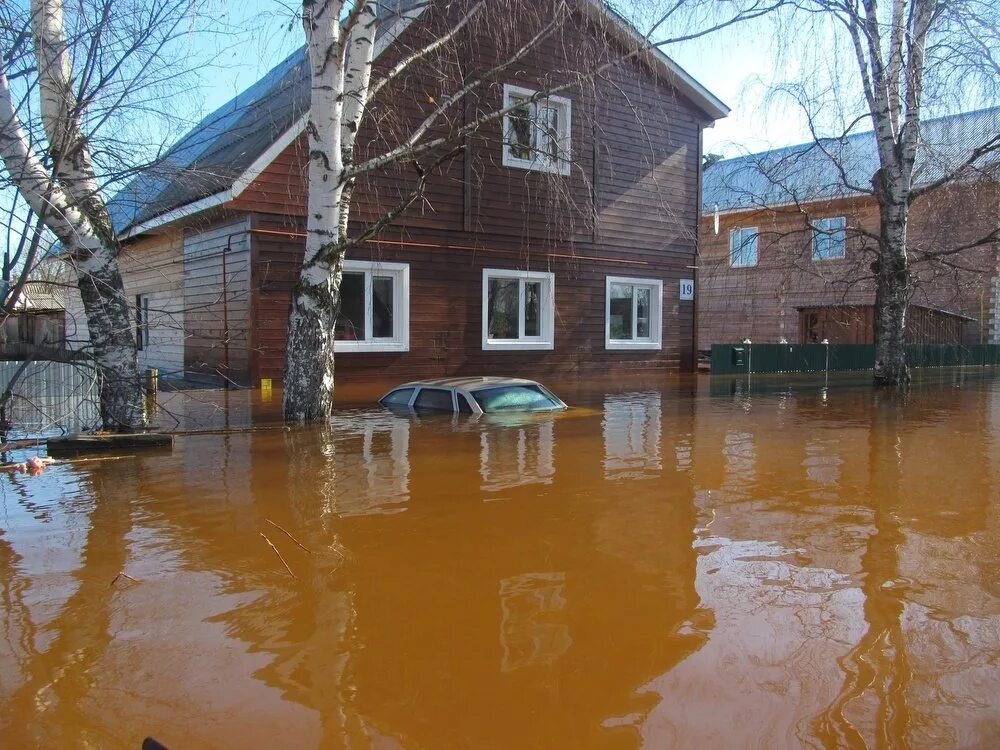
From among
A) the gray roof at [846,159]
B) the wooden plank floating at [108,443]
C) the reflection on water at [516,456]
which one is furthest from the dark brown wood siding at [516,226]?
the wooden plank floating at [108,443]

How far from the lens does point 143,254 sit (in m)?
20.2

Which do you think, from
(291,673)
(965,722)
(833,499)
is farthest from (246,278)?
(965,722)

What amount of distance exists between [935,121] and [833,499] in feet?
43.5

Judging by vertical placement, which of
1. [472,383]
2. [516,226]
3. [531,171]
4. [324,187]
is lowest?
[472,383]

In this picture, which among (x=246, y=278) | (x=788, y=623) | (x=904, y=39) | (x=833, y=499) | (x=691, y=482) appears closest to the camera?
(x=788, y=623)

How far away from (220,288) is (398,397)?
6166mm

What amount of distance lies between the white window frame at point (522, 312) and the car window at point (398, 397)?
5.87 meters

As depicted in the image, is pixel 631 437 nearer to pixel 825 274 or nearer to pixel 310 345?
pixel 310 345

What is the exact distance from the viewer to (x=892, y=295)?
57.5ft

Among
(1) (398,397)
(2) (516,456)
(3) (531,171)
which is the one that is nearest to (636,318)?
(3) (531,171)

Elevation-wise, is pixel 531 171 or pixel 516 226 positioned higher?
pixel 531 171

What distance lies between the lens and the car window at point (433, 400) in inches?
433

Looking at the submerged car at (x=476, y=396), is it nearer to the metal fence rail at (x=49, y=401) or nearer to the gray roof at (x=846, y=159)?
the metal fence rail at (x=49, y=401)

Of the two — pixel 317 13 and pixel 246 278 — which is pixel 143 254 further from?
pixel 317 13
